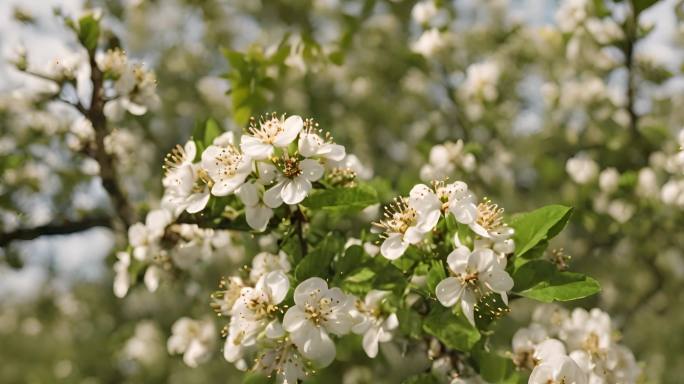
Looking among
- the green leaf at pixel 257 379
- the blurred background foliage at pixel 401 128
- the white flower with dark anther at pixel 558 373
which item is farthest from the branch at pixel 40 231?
the white flower with dark anther at pixel 558 373

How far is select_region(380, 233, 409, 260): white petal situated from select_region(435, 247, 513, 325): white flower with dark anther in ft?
0.36

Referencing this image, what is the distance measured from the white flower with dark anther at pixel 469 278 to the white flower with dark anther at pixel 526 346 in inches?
18.4

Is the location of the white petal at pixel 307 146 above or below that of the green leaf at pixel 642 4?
below

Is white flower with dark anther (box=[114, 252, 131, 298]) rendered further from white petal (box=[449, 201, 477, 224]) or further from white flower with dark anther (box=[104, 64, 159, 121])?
white petal (box=[449, 201, 477, 224])

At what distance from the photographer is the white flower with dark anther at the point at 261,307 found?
1.48 m

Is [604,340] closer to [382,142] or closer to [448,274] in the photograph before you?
[448,274]

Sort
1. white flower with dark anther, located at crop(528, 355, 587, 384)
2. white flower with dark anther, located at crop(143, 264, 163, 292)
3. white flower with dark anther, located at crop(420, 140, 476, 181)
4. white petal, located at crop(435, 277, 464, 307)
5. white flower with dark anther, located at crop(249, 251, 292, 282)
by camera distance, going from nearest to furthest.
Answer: white petal, located at crop(435, 277, 464, 307)
white flower with dark anther, located at crop(528, 355, 587, 384)
white flower with dark anther, located at crop(249, 251, 292, 282)
white flower with dark anther, located at crop(143, 264, 163, 292)
white flower with dark anther, located at crop(420, 140, 476, 181)

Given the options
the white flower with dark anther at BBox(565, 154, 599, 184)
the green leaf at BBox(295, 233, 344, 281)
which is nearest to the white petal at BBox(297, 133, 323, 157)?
the green leaf at BBox(295, 233, 344, 281)

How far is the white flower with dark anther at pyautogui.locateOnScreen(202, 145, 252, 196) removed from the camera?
1.48 meters

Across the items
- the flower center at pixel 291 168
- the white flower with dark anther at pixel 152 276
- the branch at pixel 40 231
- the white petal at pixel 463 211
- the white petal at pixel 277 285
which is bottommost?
the branch at pixel 40 231

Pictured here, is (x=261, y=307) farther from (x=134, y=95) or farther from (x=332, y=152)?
(x=134, y=95)

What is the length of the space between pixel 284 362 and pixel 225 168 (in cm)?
50

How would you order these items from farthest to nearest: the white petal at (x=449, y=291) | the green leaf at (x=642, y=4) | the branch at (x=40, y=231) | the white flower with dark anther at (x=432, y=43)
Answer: the white flower with dark anther at (x=432, y=43) → the green leaf at (x=642, y=4) → the branch at (x=40, y=231) → the white petal at (x=449, y=291)

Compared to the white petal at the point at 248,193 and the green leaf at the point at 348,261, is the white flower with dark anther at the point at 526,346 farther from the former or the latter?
the white petal at the point at 248,193
